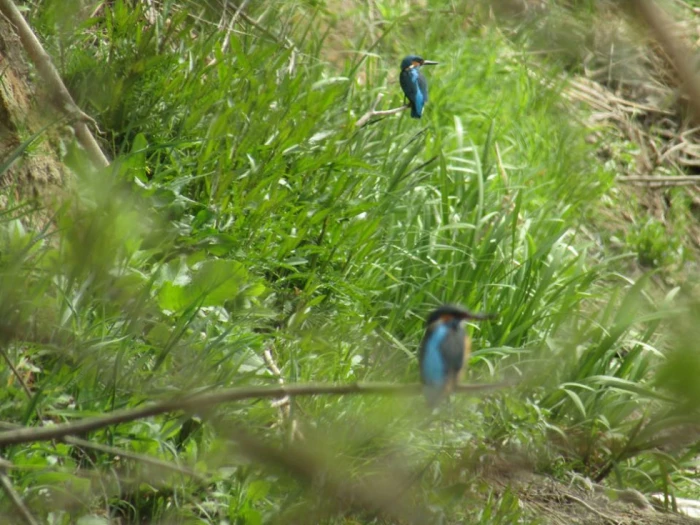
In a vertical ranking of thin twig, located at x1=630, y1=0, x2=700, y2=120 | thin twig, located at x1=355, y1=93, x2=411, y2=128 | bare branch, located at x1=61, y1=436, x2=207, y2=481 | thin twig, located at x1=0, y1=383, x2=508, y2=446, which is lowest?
thin twig, located at x1=355, y1=93, x2=411, y2=128

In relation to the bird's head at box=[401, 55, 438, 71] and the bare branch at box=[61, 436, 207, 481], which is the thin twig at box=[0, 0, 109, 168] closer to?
the bare branch at box=[61, 436, 207, 481]

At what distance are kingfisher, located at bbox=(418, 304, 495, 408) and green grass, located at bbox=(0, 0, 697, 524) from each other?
0.41m

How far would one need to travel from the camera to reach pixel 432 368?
6.42ft

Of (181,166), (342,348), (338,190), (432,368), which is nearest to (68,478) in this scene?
(432,368)

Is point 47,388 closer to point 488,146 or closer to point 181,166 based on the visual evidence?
point 181,166

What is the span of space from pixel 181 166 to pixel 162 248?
0.48 meters

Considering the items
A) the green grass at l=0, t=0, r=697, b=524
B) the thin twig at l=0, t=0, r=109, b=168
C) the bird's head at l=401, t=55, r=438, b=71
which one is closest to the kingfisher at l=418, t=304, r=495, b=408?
the green grass at l=0, t=0, r=697, b=524

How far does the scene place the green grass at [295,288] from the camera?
2.54 metres

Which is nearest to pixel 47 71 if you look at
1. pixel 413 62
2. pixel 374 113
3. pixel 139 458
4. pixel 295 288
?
pixel 295 288

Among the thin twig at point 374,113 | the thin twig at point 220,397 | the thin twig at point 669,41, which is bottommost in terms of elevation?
the thin twig at point 374,113

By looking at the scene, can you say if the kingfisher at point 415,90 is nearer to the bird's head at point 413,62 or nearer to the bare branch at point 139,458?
the bird's head at point 413,62

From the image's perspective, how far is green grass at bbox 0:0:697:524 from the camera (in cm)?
254

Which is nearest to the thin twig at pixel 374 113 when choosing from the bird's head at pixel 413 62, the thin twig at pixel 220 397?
the bird's head at pixel 413 62

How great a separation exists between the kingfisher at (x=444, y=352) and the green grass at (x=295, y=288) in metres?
0.41
